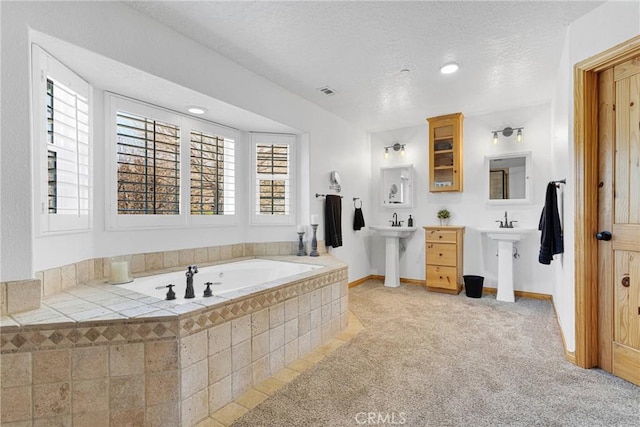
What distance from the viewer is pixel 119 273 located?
223 cm

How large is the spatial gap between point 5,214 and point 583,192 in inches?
136

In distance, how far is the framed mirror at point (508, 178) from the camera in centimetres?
390

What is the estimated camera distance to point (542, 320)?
308 centimetres

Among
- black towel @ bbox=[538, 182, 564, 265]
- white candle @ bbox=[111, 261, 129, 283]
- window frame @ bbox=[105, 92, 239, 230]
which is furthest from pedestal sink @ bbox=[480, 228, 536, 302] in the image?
white candle @ bbox=[111, 261, 129, 283]

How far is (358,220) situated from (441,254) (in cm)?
124

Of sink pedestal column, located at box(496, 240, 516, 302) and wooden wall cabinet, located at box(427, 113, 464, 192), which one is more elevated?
wooden wall cabinet, located at box(427, 113, 464, 192)

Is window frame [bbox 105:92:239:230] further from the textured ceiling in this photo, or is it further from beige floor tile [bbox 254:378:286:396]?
beige floor tile [bbox 254:378:286:396]

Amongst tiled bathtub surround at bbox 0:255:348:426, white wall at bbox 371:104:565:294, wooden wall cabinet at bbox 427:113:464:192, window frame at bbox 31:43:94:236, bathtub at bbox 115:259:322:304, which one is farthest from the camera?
wooden wall cabinet at bbox 427:113:464:192

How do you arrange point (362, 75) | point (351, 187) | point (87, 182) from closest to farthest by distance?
point (87, 182), point (362, 75), point (351, 187)

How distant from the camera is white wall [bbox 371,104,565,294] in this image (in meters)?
3.85

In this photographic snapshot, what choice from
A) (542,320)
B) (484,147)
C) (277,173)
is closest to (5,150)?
(277,173)

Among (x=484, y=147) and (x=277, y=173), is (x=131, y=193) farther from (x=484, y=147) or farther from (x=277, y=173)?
(x=484, y=147)

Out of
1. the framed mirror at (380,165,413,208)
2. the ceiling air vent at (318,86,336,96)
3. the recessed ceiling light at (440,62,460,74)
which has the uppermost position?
the ceiling air vent at (318,86,336,96)

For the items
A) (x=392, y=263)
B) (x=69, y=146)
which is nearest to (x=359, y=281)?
(x=392, y=263)
